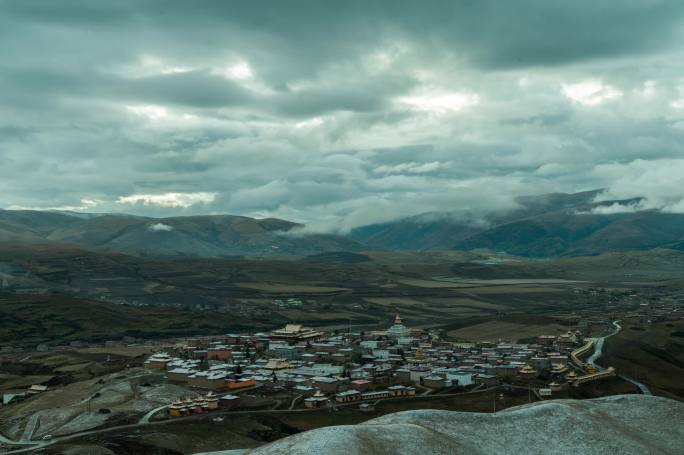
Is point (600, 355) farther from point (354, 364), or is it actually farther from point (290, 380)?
point (290, 380)

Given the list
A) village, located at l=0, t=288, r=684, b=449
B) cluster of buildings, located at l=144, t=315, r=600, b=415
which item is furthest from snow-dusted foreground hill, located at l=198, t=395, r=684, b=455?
cluster of buildings, located at l=144, t=315, r=600, b=415

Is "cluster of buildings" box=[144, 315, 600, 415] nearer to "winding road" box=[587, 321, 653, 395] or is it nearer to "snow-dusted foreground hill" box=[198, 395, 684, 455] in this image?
"winding road" box=[587, 321, 653, 395]

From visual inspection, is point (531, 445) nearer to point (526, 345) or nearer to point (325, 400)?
point (325, 400)

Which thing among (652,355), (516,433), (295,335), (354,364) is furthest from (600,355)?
(516,433)

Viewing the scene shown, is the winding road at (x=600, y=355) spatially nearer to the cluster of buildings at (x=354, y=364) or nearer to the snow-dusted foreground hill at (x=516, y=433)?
the cluster of buildings at (x=354, y=364)

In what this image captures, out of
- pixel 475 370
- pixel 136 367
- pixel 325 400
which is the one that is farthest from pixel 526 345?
pixel 136 367

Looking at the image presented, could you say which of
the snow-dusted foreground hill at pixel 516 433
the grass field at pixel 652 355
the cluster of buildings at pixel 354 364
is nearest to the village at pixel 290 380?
the cluster of buildings at pixel 354 364
